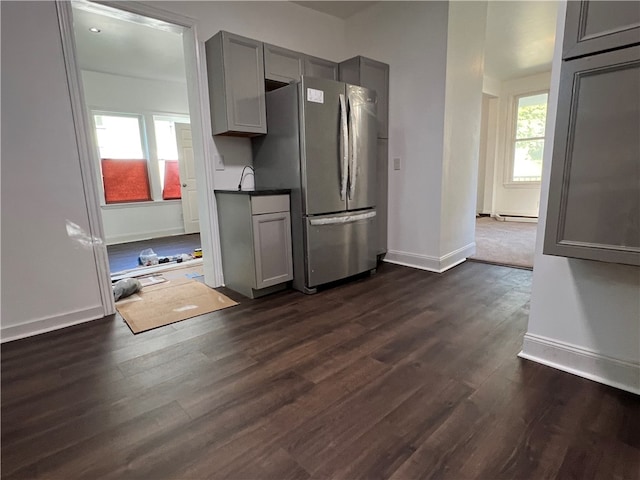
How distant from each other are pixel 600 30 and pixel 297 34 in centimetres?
294

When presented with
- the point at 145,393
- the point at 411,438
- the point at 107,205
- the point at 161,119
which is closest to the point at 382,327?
the point at 411,438

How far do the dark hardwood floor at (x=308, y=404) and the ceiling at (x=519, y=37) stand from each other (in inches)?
141

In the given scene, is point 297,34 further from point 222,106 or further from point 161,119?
point 161,119

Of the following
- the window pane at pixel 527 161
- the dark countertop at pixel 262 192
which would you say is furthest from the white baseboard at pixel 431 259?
the window pane at pixel 527 161

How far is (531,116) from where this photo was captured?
6.80 m

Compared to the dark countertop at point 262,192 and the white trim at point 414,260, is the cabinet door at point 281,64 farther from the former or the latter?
the white trim at point 414,260

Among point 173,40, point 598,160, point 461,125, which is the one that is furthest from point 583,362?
point 173,40

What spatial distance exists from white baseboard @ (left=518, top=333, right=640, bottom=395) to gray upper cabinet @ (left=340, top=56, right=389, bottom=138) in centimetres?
253

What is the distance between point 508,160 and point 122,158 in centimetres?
768

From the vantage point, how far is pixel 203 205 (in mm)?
3055

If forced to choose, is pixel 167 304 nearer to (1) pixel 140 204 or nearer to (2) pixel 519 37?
(1) pixel 140 204

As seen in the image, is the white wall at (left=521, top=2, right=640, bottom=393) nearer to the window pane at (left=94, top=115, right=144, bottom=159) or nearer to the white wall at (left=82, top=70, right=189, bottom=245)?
the white wall at (left=82, top=70, right=189, bottom=245)

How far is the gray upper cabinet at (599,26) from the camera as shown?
1203mm

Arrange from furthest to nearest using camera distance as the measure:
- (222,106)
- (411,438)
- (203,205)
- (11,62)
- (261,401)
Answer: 1. (203,205)
2. (222,106)
3. (11,62)
4. (261,401)
5. (411,438)
